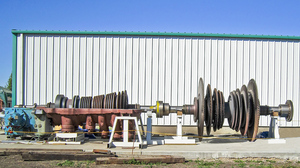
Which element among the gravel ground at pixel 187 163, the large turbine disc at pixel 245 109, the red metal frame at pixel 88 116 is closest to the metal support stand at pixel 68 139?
the red metal frame at pixel 88 116

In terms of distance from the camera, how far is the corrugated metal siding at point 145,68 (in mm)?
14188

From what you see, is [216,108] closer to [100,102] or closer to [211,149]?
[211,149]

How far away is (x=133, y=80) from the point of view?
559 inches

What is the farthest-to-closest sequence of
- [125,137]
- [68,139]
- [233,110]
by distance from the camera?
[68,139]
[233,110]
[125,137]

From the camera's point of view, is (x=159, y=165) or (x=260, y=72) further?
(x=260, y=72)

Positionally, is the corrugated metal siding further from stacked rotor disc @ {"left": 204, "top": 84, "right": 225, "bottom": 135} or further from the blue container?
stacked rotor disc @ {"left": 204, "top": 84, "right": 225, "bottom": 135}

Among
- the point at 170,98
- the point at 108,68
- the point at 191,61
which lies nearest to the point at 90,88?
the point at 108,68

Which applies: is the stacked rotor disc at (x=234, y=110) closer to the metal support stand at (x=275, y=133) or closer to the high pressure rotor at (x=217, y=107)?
the high pressure rotor at (x=217, y=107)

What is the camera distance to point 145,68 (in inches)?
562

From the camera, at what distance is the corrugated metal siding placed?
14188mm

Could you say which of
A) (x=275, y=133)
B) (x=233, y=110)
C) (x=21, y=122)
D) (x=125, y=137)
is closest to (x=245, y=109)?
(x=233, y=110)

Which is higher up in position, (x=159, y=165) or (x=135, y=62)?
(x=135, y=62)

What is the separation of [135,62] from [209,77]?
11.8 ft

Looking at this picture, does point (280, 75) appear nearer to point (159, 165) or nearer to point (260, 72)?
point (260, 72)
